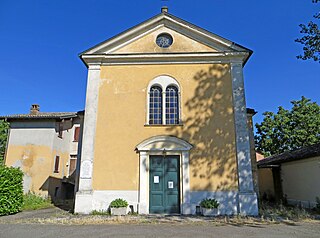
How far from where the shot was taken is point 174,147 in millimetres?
11305

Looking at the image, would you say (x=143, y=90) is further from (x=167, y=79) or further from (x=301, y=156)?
(x=301, y=156)

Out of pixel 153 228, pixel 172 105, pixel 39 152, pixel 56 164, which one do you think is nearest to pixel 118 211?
pixel 153 228

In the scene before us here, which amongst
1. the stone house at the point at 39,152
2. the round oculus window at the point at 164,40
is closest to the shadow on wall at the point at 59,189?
the stone house at the point at 39,152

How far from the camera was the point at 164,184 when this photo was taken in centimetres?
1116

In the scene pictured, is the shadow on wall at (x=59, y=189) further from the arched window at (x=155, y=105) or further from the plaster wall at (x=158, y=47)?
the plaster wall at (x=158, y=47)

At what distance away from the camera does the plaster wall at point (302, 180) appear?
1255 centimetres

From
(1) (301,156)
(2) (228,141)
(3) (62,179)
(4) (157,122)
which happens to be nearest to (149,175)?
(4) (157,122)

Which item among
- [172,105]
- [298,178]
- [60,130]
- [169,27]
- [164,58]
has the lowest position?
[298,178]

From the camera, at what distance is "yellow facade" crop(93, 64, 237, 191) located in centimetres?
1108

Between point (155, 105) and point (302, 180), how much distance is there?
895 centimetres

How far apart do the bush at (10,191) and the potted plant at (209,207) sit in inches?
323

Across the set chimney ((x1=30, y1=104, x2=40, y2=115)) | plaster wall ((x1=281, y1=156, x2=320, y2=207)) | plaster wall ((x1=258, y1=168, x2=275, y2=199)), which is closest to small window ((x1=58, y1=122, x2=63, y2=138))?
chimney ((x1=30, y1=104, x2=40, y2=115))

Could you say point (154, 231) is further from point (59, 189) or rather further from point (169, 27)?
point (59, 189)

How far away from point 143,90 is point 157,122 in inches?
66.3
